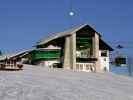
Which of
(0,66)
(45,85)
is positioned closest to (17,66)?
(0,66)

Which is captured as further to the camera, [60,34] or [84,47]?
[60,34]

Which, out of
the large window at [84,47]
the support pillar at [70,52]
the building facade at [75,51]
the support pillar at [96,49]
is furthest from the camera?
the large window at [84,47]

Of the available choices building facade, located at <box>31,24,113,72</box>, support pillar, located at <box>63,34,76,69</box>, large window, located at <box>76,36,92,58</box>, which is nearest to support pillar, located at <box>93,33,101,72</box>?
building facade, located at <box>31,24,113,72</box>

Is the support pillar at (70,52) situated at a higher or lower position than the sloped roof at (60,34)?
lower

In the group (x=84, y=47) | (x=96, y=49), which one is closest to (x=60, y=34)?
(x=84, y=47)

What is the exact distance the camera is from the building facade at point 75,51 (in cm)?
5975

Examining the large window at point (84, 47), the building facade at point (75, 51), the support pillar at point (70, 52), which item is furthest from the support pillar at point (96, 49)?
the support pillar at point (70, 52)

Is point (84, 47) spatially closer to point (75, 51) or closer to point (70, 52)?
point (75, 51)

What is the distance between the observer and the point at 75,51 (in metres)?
59.8

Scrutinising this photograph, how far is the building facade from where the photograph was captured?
5975 cm

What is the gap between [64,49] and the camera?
6106cm

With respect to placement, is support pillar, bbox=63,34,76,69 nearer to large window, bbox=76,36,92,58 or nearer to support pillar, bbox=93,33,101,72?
large window, bbox=76,36,92,58

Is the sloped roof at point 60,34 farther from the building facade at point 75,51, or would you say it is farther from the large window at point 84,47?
the large window at point 84,47

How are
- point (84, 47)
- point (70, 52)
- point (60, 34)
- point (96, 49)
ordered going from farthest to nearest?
point (60, 34)
point (84, 47)
point (96, 49)
point (70, 52)
